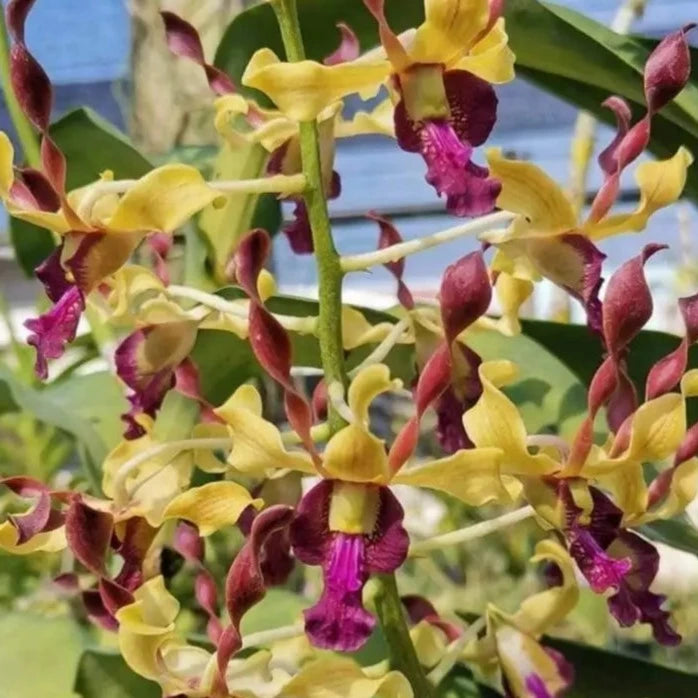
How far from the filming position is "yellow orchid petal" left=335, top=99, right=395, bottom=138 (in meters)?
0.57

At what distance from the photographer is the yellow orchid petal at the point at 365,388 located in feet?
1.48

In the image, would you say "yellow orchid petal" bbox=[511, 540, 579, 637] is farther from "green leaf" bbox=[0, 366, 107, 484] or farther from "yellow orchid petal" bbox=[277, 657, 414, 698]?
"green leaf" bbox=[0, 366, 107, 484]

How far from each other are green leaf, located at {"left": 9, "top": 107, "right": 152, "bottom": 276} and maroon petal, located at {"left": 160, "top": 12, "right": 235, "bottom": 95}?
0.17 m

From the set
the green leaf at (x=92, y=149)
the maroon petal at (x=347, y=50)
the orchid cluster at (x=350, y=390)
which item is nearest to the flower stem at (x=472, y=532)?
the orchid cluster at (x=350, y=390)

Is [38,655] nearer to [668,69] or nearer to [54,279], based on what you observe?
[54,279]

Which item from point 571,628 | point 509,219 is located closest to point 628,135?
point 509,219

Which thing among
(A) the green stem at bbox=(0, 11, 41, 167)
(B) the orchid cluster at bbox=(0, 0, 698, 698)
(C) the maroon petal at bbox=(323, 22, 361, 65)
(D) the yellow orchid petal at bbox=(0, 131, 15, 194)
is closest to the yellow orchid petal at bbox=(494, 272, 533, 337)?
(B) the orchid cluster at bbox=(0, 0, 698, 698)

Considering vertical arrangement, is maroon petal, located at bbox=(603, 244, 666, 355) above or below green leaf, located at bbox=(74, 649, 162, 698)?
above

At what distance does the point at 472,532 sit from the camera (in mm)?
536

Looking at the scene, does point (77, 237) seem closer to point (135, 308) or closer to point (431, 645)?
point (135, 308)

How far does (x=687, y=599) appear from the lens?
1843 millimetres

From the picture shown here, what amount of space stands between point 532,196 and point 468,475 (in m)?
0.11

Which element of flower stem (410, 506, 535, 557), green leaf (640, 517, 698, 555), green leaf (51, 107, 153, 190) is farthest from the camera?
green leaf (51, 107, 153, 190)

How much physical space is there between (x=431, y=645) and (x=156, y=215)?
0.86 ft
